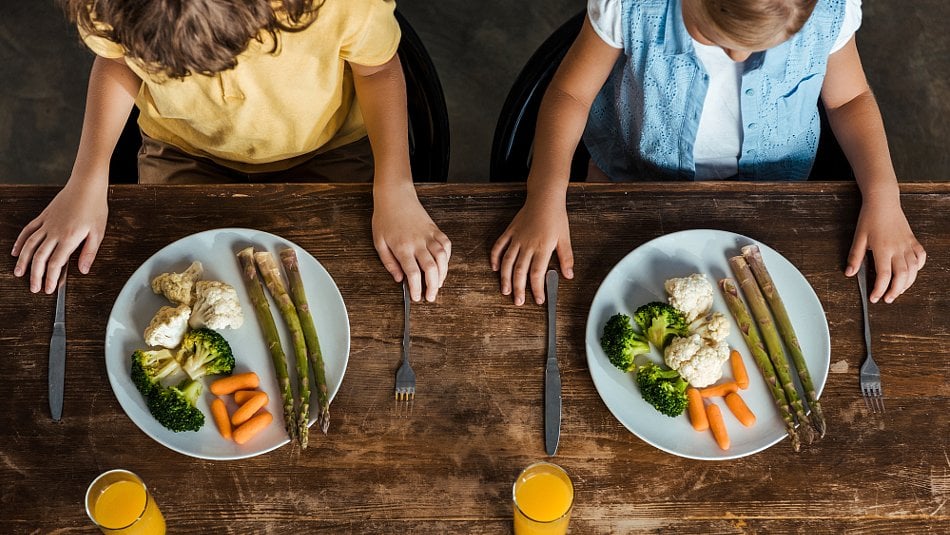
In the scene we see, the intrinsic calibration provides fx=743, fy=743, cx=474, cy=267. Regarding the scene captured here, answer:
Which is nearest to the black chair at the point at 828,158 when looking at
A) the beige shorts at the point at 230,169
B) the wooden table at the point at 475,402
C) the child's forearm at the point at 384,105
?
the wooden table at the point at 475,402

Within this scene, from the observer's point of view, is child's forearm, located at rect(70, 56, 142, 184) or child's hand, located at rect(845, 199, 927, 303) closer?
child's hand, located at rect(845, 199, 927, 303)

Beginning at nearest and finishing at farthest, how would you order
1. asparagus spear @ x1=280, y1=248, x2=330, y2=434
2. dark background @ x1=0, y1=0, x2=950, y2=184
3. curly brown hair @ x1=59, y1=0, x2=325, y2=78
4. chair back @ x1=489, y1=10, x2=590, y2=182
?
1. curly brown hair @ x1=59, y1=0, x2=325, y2=78
2. asparagus spear @ x1=280, y1=248, x2=330, y2=434
3. chair back @ x1=489, y1=10, x2=590, y2=182
4. dark background @ x1=0, y1=0, x2=950, y2=184

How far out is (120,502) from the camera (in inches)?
40.4

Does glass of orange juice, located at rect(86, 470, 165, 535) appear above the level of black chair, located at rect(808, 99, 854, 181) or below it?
below

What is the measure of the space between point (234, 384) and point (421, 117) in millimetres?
633

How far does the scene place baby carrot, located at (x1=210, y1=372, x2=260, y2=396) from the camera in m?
1.11

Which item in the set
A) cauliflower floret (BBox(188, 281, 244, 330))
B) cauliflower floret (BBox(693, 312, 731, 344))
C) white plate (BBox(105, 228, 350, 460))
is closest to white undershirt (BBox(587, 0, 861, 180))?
cauliflower floret (BBox(693, 312, 731, 344))

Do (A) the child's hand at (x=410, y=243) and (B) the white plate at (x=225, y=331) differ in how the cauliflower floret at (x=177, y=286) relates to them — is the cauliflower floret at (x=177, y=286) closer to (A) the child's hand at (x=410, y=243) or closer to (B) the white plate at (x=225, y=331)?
(B) the white plate at (x=225, y=331)

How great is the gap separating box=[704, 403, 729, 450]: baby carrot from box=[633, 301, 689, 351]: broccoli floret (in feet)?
0.38

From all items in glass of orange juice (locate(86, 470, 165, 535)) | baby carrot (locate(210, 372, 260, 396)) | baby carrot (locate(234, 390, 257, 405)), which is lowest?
glass of orange juice (locate(86, 470, 165, 535))

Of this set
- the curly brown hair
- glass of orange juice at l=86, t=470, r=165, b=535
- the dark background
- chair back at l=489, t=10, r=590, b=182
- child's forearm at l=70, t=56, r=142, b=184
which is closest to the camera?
the curly brown hair

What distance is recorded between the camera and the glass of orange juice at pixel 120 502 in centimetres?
101

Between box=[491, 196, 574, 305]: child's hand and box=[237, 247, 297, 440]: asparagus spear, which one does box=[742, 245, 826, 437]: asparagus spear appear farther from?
box=[237, 247, 297, 440]: asparagus spear

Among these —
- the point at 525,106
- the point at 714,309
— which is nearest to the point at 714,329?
the point at 714,309
